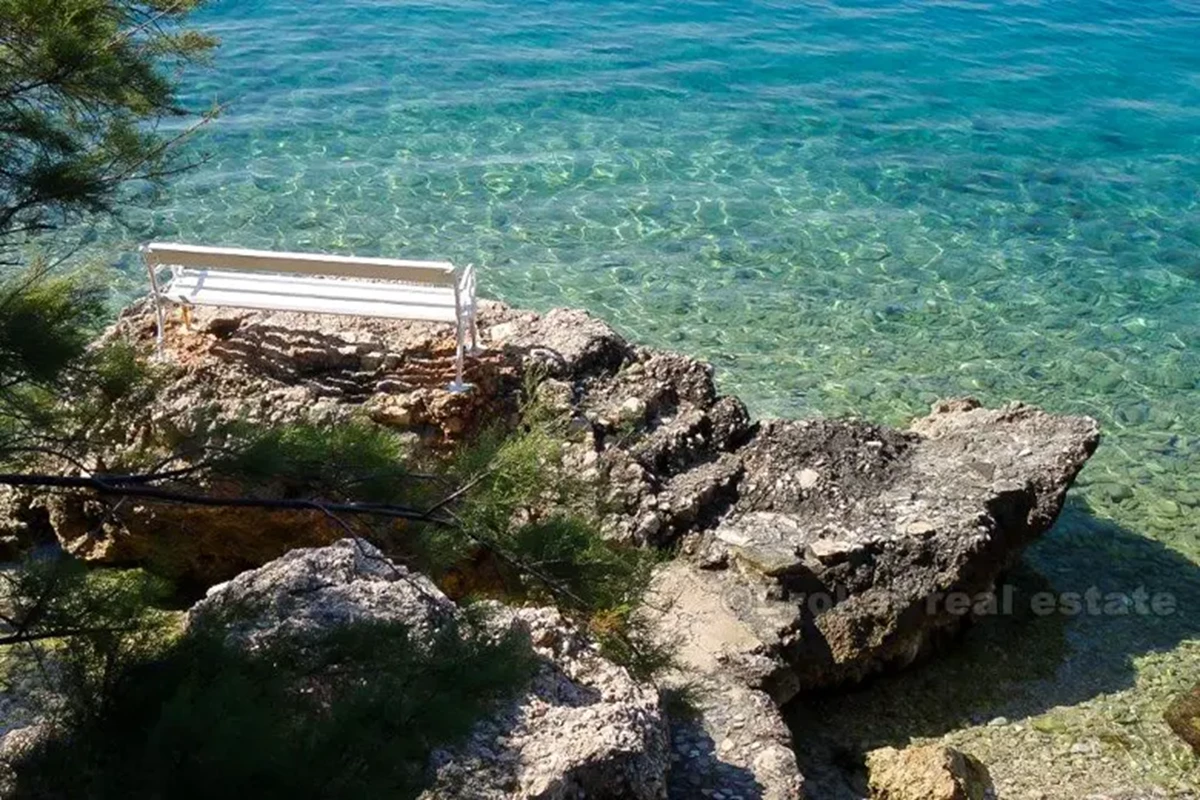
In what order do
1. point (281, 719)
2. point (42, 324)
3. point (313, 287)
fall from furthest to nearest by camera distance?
point (313, 287)
point (42, 324)
point (281, 719)

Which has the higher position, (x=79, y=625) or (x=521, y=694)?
(x=79, y=625)

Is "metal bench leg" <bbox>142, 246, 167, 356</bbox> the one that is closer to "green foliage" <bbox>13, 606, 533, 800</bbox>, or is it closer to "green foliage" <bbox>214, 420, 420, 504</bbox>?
"green foliage" <bbox>214, 420, 420, 504</bbox>

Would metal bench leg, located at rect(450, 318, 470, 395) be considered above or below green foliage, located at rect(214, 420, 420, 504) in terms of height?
below

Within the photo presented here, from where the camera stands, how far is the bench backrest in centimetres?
822

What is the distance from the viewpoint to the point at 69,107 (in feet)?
18.5

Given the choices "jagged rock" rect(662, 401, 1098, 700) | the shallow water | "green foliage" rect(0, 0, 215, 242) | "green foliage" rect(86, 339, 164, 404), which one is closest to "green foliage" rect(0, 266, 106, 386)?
"green foliage" rect(86, 339, 164, 404)

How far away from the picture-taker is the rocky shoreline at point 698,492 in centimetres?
762

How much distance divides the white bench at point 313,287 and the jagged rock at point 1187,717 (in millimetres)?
4501

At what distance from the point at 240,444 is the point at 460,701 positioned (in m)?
1.46

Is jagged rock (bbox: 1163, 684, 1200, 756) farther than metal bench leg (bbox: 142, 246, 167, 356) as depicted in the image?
No

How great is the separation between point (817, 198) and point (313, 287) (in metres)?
7.93

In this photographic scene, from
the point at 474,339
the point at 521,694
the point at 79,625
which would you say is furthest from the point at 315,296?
the point at 79,625

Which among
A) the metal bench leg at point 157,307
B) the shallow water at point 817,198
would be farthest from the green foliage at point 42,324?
the shallow water at point 817,198

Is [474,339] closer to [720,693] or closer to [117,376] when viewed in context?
[720,693]
